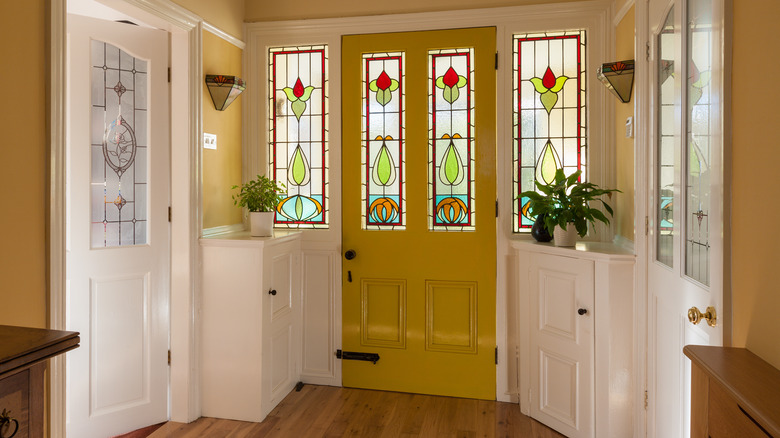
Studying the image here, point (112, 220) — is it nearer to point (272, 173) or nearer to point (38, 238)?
point (38, 238)

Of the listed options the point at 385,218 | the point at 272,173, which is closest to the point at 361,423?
the point at 385,218

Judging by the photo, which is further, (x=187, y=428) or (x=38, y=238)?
(x=187, y=428)

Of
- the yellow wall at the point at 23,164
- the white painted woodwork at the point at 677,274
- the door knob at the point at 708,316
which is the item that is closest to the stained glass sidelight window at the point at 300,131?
the yellow wall at the point at 23,164

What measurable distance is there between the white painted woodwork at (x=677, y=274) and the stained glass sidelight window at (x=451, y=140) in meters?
1.14

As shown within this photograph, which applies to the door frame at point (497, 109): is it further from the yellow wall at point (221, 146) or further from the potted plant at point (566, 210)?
the potted plant at point (566, 210)

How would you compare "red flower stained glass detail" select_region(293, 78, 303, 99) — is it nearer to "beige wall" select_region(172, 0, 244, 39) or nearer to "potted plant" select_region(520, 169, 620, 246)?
"beige wall" select_region(172, 0, 244, 39)

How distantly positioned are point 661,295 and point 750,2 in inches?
Answer: 50.6

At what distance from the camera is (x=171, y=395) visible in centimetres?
307

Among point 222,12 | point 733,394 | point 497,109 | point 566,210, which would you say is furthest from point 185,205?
point 733,394

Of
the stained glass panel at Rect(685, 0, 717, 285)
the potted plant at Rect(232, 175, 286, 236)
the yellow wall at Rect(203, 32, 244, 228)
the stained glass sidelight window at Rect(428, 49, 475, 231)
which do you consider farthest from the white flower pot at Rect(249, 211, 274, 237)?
the stained glass panel at Rect(685, 0, 717, 285)

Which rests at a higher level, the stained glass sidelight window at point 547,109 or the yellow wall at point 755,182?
the stained glass sidelight window at point 547,109

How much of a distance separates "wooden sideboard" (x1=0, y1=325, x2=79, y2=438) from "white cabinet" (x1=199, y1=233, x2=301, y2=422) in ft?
5.45

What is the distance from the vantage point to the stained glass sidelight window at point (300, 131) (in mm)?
3596

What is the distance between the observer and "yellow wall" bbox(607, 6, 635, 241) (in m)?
2.80
